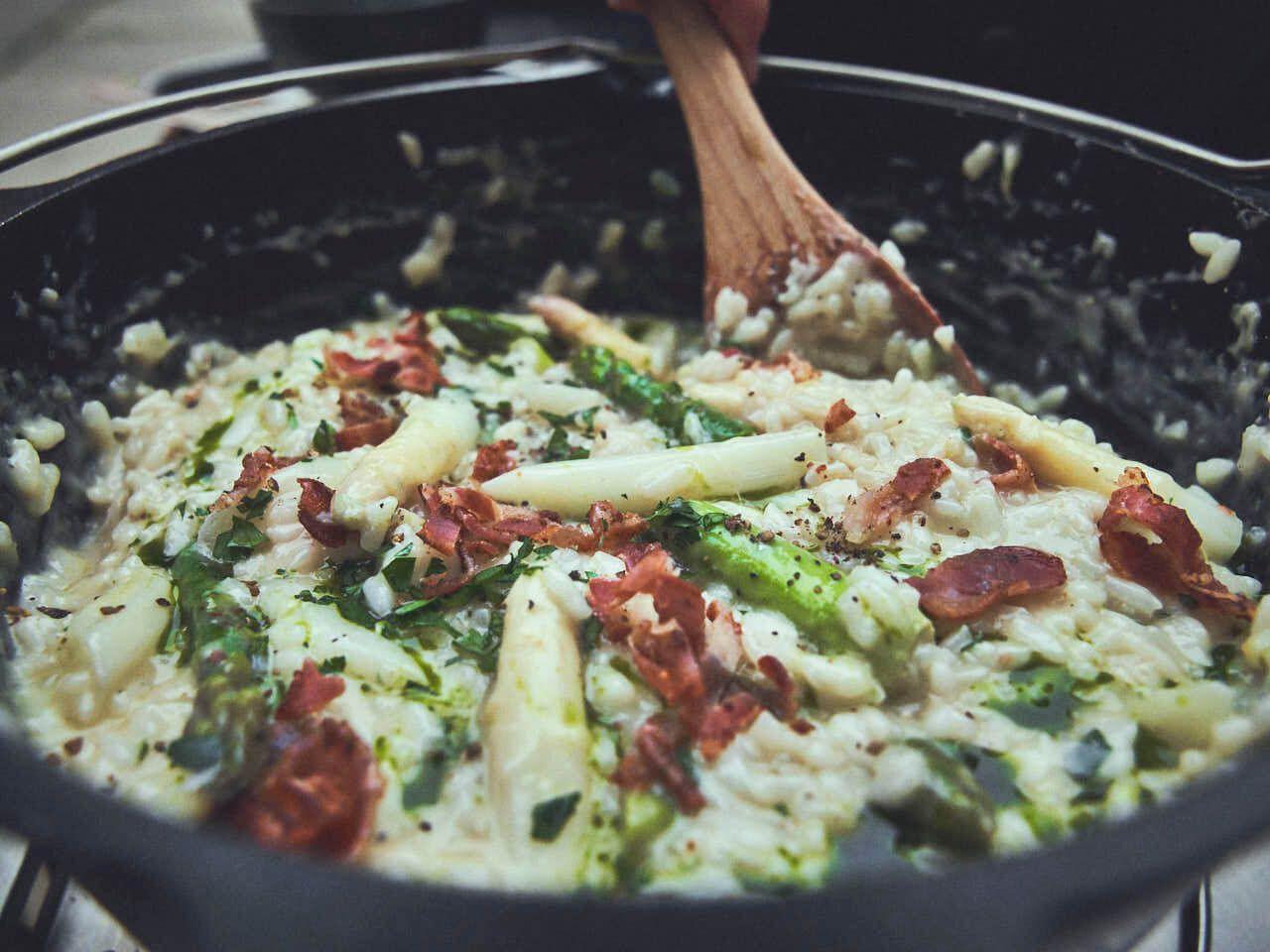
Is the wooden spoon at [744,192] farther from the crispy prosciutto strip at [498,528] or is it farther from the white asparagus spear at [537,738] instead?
the white asparagus spear at [537,738]

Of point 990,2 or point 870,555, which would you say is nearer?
point 870,555

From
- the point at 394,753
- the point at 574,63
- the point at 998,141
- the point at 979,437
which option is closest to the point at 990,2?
the point at 998,141

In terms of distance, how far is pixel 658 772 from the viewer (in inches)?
60.3

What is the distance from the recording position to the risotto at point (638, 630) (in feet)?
4.91

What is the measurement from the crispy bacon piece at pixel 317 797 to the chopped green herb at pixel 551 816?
0.79ft

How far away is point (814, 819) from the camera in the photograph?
150 centimetres

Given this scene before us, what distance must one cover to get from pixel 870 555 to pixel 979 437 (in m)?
0.44

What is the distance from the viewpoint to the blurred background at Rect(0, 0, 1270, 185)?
2.75 m

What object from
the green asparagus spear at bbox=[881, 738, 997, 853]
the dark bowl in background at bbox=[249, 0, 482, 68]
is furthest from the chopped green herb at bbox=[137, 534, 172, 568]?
the dark bowl in background at bbox=[249, 0, 482, 68]

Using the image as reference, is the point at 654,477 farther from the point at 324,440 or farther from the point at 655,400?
the point at 324,440

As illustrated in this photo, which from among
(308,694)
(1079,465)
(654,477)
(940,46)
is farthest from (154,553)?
(940,46)

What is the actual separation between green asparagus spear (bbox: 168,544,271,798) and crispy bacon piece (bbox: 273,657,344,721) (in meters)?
0.04

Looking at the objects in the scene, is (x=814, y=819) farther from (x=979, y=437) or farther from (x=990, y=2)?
(x=990, y=2)

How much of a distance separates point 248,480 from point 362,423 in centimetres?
33
